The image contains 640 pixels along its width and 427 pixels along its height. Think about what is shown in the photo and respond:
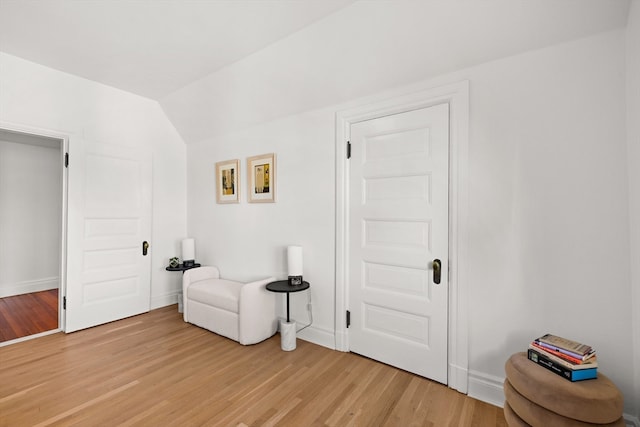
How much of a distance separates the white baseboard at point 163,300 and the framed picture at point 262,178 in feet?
6.21

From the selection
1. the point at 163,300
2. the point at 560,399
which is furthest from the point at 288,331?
the point at 163,300

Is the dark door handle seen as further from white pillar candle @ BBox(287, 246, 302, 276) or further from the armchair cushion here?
the armchair cushion

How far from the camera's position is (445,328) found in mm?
2143

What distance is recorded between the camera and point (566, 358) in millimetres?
1443

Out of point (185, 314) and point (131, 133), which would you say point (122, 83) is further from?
point (185, 314)

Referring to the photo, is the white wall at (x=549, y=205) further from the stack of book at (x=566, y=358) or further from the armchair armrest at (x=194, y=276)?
the armchair armrest at (x=194, y=276)

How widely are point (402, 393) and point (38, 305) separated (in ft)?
16.0

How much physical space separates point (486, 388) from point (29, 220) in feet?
21.2

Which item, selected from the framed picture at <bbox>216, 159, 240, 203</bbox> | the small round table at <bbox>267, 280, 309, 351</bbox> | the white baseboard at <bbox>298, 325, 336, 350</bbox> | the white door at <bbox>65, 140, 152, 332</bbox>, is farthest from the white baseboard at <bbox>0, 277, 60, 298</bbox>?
the white baseboard at <bbox>298, 325, 336, 350</bbox>

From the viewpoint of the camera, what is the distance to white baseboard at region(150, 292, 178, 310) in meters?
3.81

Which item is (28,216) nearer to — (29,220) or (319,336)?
(29,220)

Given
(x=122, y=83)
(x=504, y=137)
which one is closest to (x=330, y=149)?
(x=504, y=137)

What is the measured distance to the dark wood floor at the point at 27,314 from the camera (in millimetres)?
3072

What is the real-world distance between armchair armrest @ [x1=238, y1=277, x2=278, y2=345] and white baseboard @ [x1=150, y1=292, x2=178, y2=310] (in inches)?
69.3
